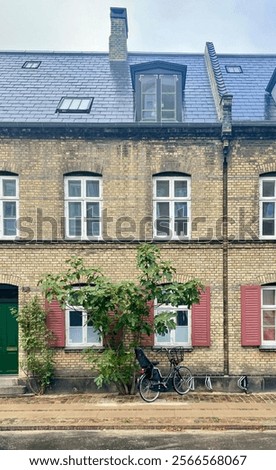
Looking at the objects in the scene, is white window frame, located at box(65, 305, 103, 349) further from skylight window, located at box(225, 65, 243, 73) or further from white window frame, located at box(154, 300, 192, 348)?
skylight window, located at box(225, 65, 243, 73)

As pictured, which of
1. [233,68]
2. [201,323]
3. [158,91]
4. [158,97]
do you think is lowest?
[201,323]

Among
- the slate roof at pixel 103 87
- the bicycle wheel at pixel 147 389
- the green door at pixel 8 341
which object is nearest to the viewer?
the bicycle wheel at pixel 147 389

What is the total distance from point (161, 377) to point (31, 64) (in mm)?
12846

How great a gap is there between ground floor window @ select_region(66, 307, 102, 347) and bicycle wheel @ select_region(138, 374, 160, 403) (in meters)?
1.82

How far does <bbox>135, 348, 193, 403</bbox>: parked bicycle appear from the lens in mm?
10407

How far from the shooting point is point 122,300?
397 inches

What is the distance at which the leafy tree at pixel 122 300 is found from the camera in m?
10.1

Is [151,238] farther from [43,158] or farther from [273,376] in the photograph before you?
[273,376]

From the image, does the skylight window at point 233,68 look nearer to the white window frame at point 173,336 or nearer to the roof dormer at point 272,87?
the roof dormer at point 272,87

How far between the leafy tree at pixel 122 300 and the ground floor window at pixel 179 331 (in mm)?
893

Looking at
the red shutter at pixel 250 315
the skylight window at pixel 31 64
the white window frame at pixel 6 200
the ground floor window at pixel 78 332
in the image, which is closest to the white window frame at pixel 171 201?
the red shutter at pixel 250 315

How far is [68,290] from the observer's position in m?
10.3

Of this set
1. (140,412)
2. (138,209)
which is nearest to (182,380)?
(140,412)

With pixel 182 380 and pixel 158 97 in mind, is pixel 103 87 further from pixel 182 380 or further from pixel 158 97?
pixel 182 380
